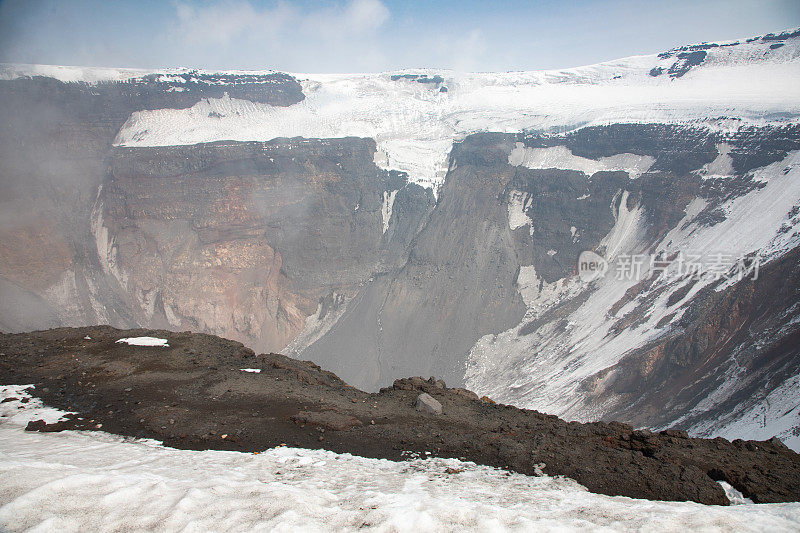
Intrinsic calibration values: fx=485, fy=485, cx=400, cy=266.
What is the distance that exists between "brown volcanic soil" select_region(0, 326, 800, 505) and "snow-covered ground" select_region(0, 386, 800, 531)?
3.81 ft

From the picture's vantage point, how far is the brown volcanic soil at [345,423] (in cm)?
1003

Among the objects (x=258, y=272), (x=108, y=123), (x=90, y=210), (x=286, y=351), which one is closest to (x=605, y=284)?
(x=286, y=351)

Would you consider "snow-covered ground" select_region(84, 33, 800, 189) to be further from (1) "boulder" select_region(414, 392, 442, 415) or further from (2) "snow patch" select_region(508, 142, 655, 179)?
(1) "boulder" select_region(414, 392, 442, 415)

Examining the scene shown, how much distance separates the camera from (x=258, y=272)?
3041 inches

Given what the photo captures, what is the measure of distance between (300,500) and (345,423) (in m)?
5.46

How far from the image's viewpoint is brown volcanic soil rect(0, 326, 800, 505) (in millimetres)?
10031

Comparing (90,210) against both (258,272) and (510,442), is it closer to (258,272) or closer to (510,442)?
(258,272)

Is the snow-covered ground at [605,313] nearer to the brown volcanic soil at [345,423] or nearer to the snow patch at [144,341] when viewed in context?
the brown volcanic soil at [345,423]

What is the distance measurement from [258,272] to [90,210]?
1110 inches

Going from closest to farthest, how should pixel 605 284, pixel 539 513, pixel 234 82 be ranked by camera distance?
pixel 539 513 < pixel 605 284 < pixel 234 82

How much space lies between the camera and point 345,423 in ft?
42.4
